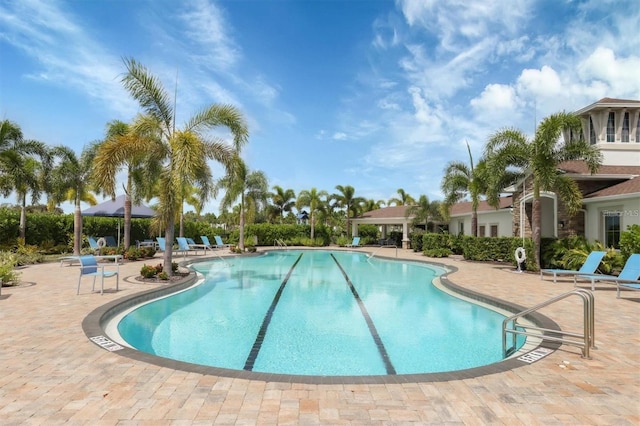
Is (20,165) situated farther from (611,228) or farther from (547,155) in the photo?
(611,228)

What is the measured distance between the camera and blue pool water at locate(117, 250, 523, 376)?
5.96 m

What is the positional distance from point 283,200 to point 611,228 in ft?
116

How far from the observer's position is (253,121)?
13195mm

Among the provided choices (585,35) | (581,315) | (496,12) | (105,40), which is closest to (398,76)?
(496,12)

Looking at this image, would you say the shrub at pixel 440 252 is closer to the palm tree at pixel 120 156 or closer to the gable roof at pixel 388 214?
the gable roof at pixel 388 214

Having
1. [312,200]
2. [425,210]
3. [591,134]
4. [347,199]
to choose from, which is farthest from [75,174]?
[591,134]

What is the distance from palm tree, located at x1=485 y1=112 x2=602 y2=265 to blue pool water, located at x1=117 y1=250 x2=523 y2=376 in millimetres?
6716

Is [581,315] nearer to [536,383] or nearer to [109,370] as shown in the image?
[536,383]

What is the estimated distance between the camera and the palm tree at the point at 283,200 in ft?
151

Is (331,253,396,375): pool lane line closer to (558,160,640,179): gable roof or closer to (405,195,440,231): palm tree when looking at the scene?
(558,160,640,179): gable roof

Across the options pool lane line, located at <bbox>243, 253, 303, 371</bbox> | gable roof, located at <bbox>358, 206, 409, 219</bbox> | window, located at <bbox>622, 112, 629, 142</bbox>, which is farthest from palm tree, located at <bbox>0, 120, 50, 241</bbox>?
window, located at <bbox>622, 112, 629, 142</bbox>

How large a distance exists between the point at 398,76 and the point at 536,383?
17782mm

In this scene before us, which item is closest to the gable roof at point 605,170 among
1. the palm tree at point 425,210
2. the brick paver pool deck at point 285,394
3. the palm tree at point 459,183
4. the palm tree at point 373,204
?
the palm tree at point 459,183

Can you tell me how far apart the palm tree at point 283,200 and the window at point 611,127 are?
3241 cm
